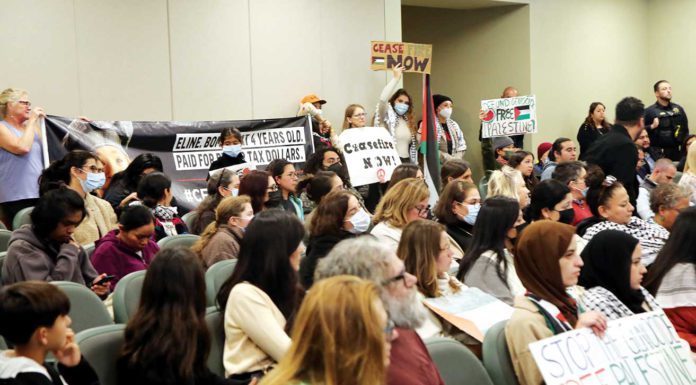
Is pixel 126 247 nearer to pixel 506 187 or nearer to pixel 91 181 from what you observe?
pixel 91 181

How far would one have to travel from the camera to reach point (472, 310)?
12.6 ft

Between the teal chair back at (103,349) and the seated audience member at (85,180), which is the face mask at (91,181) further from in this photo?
the teal chair back at (103,349)

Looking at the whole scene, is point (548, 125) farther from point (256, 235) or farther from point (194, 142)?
point (256, 235)

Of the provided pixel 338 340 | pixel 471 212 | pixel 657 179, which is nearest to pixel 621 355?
pixel 338 340

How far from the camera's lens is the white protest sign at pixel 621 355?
312 centimetres

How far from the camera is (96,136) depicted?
26.0 ft

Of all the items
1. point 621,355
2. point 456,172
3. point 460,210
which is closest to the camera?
point 621,355

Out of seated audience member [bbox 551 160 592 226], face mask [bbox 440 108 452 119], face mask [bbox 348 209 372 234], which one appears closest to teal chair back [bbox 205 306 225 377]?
face mask [bbox 348 209 372 234]

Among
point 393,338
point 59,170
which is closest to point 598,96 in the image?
point 59,170

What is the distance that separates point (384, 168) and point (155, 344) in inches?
228

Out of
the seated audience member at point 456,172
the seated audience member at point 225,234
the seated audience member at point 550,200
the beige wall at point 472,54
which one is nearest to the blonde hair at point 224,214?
the seated audience member at point 225,234

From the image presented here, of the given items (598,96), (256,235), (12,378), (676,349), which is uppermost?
(598,96)

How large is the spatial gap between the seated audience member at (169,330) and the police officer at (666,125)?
397 inches

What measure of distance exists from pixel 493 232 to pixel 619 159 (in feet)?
9.68
